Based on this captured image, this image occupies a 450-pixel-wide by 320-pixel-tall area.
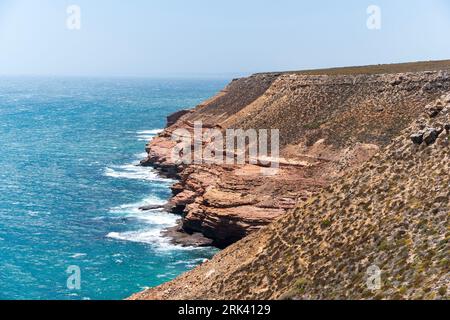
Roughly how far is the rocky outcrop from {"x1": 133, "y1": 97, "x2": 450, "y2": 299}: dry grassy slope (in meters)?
17.9

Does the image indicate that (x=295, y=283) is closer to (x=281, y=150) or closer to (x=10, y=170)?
(x=281, y=150)

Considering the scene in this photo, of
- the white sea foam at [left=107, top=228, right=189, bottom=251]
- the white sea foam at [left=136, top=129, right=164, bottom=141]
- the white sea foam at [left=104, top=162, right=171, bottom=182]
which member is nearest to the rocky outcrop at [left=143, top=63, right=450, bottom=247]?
the white sea foam at [left=107, top=228, right=189, bottom=251]

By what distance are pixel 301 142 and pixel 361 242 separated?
136ft

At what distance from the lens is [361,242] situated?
84.9 feet

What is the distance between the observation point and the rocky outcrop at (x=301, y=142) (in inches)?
2174

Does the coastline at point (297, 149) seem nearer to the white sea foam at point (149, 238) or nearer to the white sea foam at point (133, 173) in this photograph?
the white sea foam at point (149, 238)

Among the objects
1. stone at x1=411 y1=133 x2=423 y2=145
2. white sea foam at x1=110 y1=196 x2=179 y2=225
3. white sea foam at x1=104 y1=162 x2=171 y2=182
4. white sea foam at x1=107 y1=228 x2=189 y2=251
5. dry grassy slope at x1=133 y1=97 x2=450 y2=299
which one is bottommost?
white sea foam at x1=107 y1=228 x2=189 y2=251

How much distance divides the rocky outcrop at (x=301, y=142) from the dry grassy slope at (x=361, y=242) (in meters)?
17.9

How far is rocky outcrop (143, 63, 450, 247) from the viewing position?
55219 mm

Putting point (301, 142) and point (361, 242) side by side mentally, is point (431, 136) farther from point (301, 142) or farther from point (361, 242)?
Answer: point (301, 142)

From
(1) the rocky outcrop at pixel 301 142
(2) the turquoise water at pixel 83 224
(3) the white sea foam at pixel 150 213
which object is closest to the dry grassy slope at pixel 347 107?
(1) the rocky outcrop at pixel 301 142

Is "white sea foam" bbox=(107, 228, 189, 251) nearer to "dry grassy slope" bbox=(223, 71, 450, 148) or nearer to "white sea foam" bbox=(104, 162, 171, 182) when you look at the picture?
"dry grassy slope" bbox=(223, 71, 450, 148)

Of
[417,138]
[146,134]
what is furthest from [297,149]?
[146,134]

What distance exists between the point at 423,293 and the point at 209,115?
274ft
